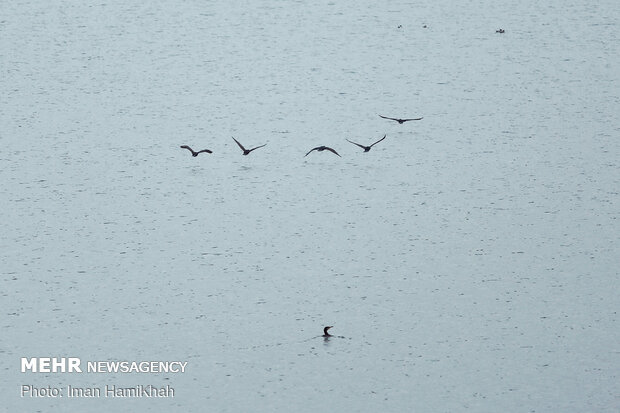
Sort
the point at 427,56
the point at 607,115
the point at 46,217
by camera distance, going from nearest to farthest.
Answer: the point at 46,217 → the point at 607,115 → the point at 427,56

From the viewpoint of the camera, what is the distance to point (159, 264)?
9.32m

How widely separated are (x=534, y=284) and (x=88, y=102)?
22.5 feet

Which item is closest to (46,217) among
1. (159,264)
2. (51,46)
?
(159,264)

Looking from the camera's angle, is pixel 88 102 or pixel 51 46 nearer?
pixel 88 102

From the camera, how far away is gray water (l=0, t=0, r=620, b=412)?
7.67 meters

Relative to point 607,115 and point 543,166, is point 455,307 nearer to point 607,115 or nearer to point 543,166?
point 543,166

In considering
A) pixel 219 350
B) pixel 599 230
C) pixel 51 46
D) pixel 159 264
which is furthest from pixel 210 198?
pixel 51 46

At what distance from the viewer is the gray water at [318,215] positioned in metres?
7.67

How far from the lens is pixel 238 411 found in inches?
281

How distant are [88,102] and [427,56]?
4.89 metres

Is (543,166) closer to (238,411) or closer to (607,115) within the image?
(607,115)

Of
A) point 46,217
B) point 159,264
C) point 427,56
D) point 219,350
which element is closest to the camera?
point 219,350

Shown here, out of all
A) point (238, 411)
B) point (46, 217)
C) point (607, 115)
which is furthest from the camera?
point (607, 115)

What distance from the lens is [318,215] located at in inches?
408
